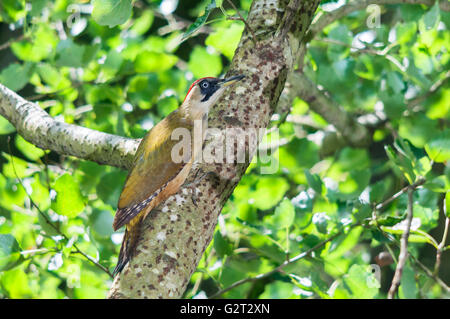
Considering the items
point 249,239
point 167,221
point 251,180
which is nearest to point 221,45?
point 251,180

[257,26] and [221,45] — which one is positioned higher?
[257,26]

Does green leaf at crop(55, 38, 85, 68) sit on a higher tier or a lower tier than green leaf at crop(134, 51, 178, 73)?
higher

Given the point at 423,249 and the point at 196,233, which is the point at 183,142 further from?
the point at 423,249

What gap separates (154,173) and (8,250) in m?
0.70

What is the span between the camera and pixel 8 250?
2.34 metres

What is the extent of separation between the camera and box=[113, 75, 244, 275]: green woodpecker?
7.61 ft

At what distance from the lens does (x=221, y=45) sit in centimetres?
332

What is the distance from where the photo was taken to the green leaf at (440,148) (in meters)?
2.60

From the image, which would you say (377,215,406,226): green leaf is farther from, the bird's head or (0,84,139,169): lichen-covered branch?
(0,84,139,169): lichen-covered branch

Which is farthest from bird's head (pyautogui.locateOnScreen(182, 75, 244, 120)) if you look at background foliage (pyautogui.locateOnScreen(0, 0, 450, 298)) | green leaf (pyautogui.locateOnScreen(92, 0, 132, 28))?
green leaf (pyautogui.locateOnScreen(92, 0, 132, 28))

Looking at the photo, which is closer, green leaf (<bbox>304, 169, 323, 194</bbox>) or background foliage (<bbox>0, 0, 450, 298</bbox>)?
background foliage (<bbox>0, 0, 450, 298</bbox>)

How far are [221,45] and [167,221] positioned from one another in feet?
5.36

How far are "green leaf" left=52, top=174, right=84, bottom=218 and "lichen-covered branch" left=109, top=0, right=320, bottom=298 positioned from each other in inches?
24.1

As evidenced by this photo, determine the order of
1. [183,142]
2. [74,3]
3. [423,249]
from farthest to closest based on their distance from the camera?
[423,249] < [74,3] < [183,142]
